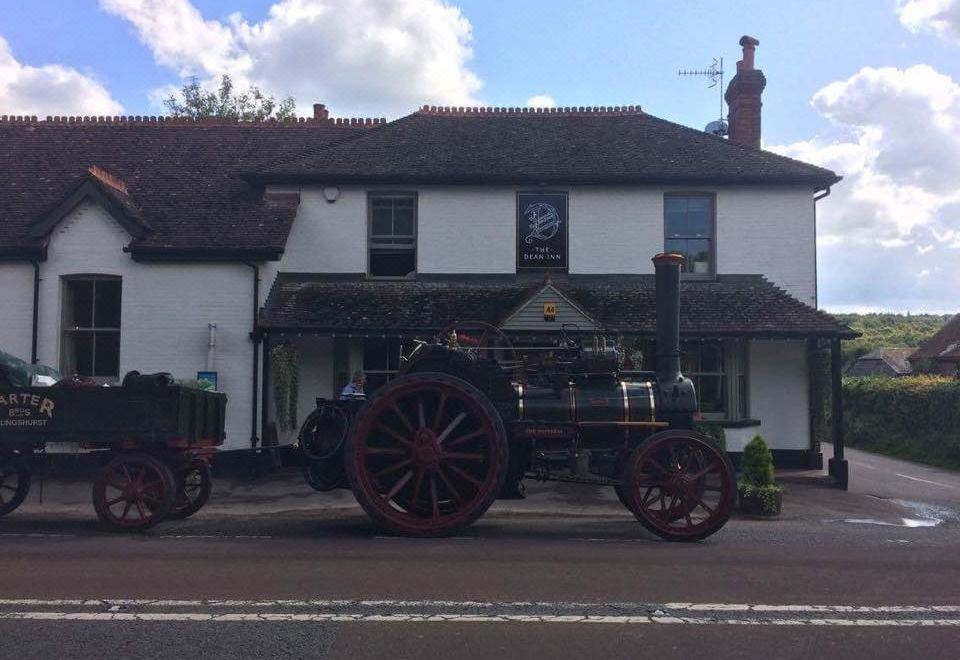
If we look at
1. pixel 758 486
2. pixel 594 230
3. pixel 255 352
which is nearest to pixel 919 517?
pixel 758 486

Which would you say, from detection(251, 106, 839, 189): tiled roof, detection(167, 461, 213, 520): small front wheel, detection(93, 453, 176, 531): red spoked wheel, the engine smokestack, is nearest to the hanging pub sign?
detection(251, 106, 839, 189): tiled roof

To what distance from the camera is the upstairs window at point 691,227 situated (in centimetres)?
1580

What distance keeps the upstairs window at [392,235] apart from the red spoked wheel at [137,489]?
23.2 feet

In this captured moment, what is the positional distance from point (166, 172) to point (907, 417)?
20437 millimetres

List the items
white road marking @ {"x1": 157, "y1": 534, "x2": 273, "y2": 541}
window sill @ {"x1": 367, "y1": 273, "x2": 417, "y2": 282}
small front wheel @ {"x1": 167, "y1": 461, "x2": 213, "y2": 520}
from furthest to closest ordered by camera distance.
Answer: window sill @ {"x1": 367, "y1": 273, "x2": 417, "y2": 282} → small front wheel @ {"x1": 167, "y1": 461, "x2": 213, "y2": 520} → white road marking @ {"x1": 157, "y1": 534, "x2": 273, "y2": 541}

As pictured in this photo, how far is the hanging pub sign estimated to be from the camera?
15.7 metres

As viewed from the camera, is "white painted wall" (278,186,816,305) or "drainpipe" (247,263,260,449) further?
"white painted wall" (278,186,816,305)

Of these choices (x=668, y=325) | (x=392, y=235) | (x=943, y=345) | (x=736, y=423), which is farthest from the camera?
(x=943, y=345)

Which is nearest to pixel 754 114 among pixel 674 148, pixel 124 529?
pixel 674 148

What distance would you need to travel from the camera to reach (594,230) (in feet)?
51.5

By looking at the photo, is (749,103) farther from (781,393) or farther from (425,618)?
(425,618)

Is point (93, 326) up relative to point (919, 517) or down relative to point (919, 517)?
up

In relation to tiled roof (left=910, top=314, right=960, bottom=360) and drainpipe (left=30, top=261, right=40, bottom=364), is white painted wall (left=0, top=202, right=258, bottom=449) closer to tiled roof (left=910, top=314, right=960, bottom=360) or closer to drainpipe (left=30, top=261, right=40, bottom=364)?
drainpipe (left=30, top=261, right=40, bottom=364)

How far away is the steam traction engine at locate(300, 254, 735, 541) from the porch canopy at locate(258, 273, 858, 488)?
4663 millimetres
